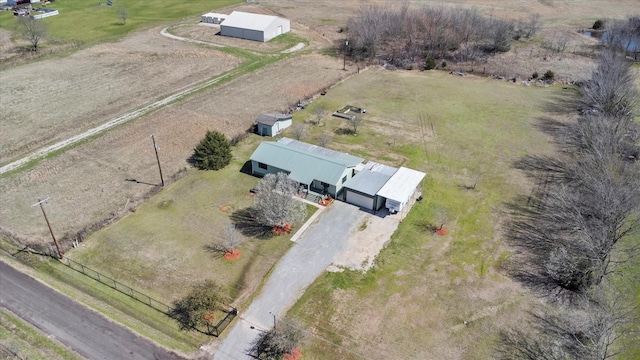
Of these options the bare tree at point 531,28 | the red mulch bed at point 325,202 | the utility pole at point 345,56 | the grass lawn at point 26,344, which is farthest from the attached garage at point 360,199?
the bare tree at point 531,28

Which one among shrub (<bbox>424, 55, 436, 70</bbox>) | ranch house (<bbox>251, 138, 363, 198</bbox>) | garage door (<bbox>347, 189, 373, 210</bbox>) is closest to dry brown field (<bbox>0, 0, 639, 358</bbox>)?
shrub (<bbox>424, 55, 436, 70</bbox>)

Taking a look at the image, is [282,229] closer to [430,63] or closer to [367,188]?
[367,188]

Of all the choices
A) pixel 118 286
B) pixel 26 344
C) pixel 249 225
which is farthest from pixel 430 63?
pixel 26 344

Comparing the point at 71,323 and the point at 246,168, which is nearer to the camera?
the point at 71,323

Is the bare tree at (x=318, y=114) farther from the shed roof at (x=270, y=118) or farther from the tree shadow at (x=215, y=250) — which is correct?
the tree shadow at (x=215, y=250)

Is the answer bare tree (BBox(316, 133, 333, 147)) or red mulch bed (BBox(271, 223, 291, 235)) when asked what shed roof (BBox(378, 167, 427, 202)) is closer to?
red mulch bed (BBox(271, 223, 291, 235))

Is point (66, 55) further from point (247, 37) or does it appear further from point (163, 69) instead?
point (247, 37)
